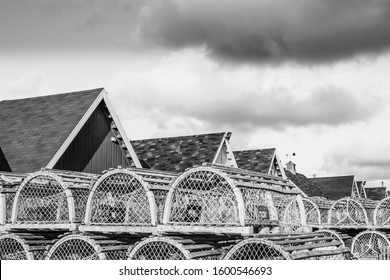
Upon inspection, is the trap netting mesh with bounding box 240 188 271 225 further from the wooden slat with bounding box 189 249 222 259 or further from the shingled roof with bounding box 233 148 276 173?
the shingled roof with bounding box 233 148 276 173

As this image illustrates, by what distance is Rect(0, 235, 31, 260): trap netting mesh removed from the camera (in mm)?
10766

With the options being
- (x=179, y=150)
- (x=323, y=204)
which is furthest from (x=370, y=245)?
(x=179, y=150)

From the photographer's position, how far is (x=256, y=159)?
1017 inches

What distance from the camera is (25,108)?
19297mm

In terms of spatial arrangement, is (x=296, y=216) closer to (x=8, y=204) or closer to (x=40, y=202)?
(x=40, y=202)

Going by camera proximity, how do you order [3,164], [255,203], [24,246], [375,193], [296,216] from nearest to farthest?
1. [255,203]
2. [24,246]
3. [296,216]
4. [3,164]
5. [375,193]

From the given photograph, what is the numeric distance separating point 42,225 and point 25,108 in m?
9.39

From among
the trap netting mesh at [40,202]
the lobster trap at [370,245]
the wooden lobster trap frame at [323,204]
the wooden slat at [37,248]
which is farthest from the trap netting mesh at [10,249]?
the wooden lobster trap frame at [323,204]

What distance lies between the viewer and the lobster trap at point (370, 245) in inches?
675

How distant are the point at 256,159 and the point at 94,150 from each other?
9.97 meters

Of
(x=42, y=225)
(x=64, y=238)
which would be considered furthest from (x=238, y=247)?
(x=42, y=225)

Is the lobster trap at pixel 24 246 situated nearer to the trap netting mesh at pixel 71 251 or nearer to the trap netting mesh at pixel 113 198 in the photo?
the trap netting mesh at pixel 71 251
